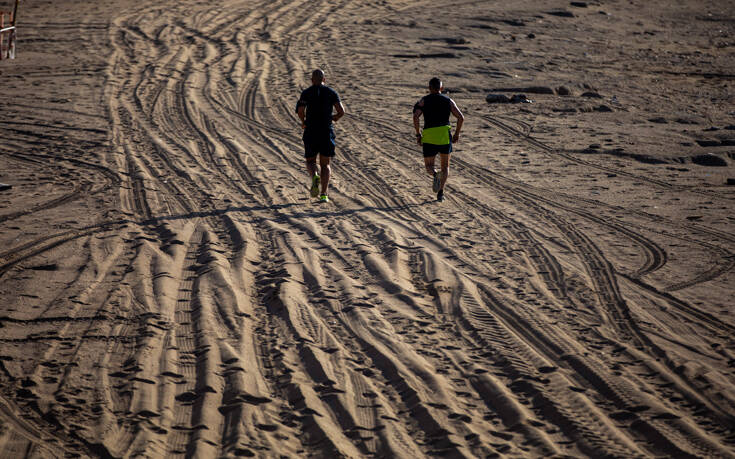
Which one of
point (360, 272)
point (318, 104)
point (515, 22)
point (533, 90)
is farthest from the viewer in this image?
point (515, 22)

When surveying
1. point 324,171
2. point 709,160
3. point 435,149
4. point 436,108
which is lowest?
point 324,171

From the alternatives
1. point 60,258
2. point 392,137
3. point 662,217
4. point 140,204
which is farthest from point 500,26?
point 60,258

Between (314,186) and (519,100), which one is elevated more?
(519,100)

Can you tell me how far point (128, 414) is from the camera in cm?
470

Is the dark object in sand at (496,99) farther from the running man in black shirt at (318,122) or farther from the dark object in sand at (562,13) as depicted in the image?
the dark object in sand at (562,13)

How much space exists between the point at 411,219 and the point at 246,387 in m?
4.32

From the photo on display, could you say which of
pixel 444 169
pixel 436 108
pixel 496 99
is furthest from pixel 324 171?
pixel 496 99

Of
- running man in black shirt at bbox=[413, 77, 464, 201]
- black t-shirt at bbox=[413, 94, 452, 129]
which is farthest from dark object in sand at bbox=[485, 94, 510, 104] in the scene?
black t-shirt at bbox=[413, 94, 452, 129]

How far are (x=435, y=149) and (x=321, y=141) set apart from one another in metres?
1.72

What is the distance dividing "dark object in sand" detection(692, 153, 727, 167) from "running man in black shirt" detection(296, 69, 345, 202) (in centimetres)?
650

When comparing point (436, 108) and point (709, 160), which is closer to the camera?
point (436, 108)

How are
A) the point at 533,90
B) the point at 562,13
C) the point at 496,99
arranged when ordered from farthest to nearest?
the point at 562,13 < the point at 533,90 < the point at 496,99

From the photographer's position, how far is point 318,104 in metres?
9.23

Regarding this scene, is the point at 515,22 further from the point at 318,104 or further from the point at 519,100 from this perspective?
the point at 318,104
